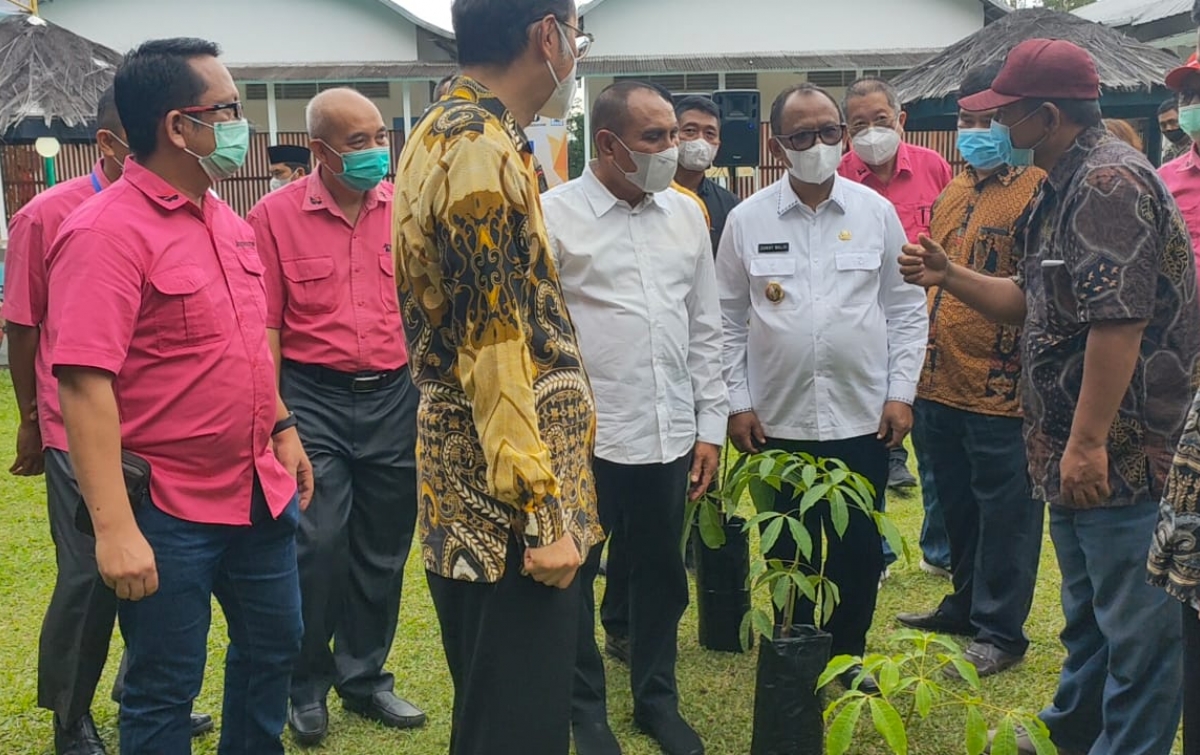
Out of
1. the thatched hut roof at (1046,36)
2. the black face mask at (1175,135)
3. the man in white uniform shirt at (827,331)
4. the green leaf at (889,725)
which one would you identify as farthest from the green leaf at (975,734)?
the thatched hut roof at (1046,36)

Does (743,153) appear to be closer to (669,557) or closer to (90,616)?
(669,557)

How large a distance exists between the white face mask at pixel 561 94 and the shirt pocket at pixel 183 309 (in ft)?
2.87

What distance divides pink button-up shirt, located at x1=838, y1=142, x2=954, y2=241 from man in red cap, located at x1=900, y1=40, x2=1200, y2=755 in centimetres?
264

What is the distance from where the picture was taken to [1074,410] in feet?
9.07

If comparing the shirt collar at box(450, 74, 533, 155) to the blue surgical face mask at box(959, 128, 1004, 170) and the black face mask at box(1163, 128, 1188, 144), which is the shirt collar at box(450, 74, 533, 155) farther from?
the black face mask at box(1163, 128, 1188, 144)

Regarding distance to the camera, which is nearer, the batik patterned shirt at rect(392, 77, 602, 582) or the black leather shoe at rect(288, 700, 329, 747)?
the batik patterned shirt at rect(392, 77, 602, 582)

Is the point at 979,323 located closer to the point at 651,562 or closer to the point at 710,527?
the point at 710,527

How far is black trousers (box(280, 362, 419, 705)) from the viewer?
142 inches

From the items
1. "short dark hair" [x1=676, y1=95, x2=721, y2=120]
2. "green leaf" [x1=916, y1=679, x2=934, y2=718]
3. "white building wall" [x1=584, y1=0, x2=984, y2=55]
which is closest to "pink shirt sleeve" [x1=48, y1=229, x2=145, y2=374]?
"green leaf" [x1=916, y1=679, x2=934, y2=718]

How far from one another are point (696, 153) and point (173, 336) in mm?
3002

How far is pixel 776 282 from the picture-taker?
3750 millimetres

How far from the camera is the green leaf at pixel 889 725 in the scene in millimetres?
2373

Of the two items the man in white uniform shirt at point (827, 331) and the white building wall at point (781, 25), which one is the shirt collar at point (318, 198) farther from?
the white building wall at point (781, 25)

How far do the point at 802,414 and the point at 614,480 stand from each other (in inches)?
29.6
